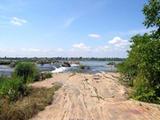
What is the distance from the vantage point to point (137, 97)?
16.9 m

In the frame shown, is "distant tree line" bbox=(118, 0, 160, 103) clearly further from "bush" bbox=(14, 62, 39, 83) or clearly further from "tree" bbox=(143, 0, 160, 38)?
"bush" bbox=(14, 62, 39, 83)

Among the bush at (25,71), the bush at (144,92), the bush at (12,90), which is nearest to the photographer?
the bush at (12,90)

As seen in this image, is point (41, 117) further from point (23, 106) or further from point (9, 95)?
point (9, 95)

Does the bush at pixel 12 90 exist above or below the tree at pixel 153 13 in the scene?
below

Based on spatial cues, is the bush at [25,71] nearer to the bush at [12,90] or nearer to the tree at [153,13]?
the bush at [12,90]

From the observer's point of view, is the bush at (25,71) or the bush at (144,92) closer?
the bush at (144,92)

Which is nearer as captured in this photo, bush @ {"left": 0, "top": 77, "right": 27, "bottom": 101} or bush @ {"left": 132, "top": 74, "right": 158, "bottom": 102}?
bush @ {"left": 0, "top": 77, "right": 27, "bottom": 101}

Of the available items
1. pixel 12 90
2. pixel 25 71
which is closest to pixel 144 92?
pixel 12 90

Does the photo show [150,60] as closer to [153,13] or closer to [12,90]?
[153,13]

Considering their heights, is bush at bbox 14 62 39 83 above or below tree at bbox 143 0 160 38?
below

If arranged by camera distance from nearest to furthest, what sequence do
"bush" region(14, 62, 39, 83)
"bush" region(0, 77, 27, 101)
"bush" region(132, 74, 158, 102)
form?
"bush" region(0, 77, 27, 101) → "bush" region(132, 74, 158, 102) → "bush" region(14, 62, 39, 83)

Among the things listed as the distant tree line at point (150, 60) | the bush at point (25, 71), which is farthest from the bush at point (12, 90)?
the bush at point (25, 71)

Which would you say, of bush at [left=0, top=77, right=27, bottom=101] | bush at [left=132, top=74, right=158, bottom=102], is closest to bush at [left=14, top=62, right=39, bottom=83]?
bush at [left=0, top=77, right=27, bottom=101]

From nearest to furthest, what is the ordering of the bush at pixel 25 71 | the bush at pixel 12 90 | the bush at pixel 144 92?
the bush at pixel 12 90, the bush at pixel 144 92, the bush at pixel 25 71
